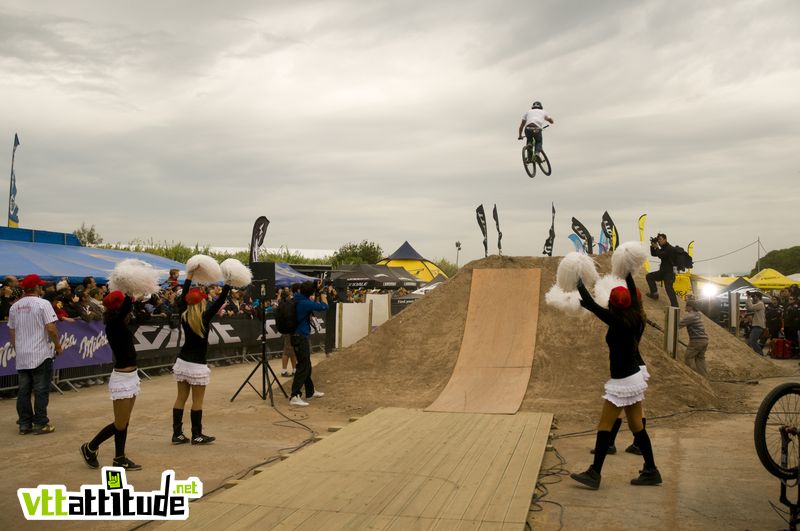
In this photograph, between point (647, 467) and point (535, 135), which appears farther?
point (535, 135)

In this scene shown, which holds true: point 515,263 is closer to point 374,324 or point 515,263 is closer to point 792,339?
point 374,324

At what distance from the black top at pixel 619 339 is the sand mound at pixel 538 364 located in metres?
4.18

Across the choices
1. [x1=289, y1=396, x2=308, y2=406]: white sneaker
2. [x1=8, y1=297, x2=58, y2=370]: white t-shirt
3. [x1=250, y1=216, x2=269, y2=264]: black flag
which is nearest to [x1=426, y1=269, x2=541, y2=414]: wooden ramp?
[x1=289, y1=396, x2=308, y2=406]: white sneaker

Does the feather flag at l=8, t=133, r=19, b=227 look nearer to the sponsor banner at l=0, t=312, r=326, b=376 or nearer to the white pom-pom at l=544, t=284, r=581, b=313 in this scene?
the sponsor banner at l=0, t=312, r=326, b=376

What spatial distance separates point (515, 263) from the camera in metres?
17.5

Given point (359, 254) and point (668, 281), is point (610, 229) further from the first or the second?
point (359, 254)

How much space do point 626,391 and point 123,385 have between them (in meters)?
5.34

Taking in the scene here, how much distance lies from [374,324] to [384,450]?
13409mm

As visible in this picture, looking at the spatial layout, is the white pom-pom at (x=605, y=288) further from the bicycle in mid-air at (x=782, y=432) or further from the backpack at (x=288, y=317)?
the backpack at (x=288, y=317)

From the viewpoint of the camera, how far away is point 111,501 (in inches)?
258

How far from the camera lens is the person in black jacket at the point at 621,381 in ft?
22.3

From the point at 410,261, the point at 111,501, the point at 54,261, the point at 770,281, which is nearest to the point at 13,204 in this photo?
the point at 54,261

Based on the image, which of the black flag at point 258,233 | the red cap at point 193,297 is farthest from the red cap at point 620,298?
the black flag at point 258,233

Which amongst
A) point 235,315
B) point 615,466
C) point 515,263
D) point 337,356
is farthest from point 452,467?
point 235,315
